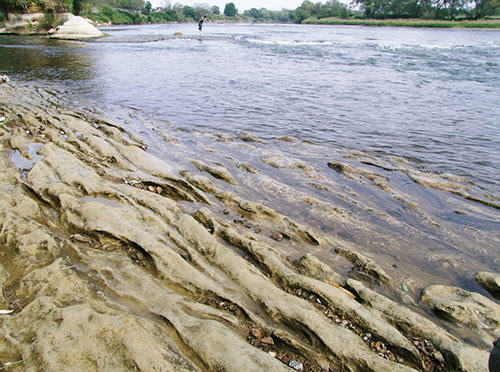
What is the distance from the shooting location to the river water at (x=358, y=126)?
4332 millimetres

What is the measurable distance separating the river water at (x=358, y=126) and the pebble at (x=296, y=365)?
1836mm

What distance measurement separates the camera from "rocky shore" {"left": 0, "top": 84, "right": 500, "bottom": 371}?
221 centimetres

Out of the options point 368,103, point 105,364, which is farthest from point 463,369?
point 368,103

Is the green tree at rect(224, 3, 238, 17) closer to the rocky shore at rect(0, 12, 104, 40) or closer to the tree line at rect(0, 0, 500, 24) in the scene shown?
the tree line at rect(0, 0, 500, 24)

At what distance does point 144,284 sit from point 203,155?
4.14 m

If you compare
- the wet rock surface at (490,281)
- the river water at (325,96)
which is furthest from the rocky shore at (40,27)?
the wet rock surface at (490,281)

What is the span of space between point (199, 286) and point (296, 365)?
1122mm

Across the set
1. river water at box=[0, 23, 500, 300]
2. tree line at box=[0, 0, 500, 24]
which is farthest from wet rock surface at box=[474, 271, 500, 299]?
tree line at box=[0, 0, 500, 24]

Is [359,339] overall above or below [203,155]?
below

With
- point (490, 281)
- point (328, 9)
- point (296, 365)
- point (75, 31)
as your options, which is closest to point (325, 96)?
point (490, 281)

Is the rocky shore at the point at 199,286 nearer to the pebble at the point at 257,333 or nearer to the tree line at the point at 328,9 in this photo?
the pebble at the point at 257,333

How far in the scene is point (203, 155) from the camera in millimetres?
6660

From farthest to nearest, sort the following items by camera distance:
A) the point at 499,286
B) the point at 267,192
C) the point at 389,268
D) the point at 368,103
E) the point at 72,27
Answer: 1. the point at 72,27
2. the point at 368,103
3. the point at 267,192
4. the point at 389,268
5. the point at 499,286

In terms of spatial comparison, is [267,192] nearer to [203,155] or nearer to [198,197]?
[198,197]
